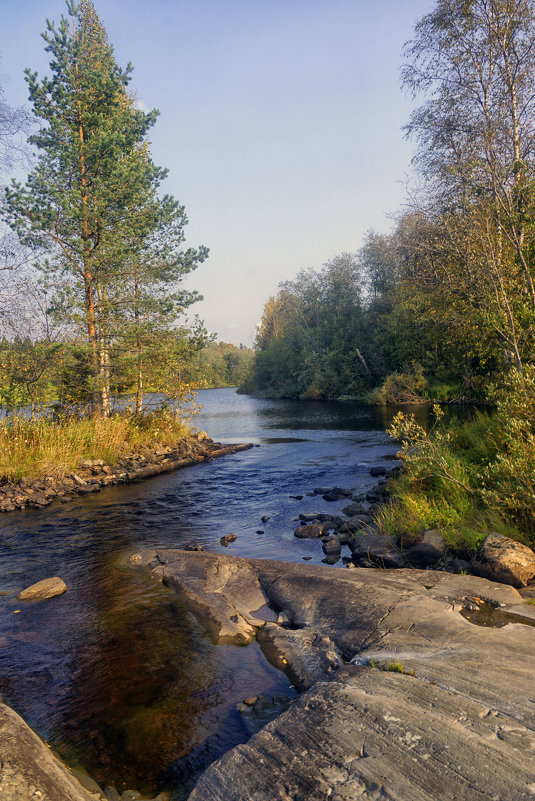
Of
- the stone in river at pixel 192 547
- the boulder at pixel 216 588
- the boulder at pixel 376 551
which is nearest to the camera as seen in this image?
the boulder at pixel 216 588

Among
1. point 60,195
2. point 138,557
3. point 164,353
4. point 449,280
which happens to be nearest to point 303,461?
point 164,353

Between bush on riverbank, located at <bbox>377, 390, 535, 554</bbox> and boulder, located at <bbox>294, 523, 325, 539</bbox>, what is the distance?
137 cm

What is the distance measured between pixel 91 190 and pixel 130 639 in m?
17.3

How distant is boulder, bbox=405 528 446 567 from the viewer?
8.51 metres

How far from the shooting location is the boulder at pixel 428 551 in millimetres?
8508

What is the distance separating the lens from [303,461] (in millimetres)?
20500

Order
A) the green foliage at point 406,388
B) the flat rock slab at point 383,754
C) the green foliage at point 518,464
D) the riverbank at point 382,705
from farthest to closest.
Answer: the green foliage at point 406,388 → the green foliage at point 518,464 → the riverbank at point 382,705 → the flat rock slab at point 383,754

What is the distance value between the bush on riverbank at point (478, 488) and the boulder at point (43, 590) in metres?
6.10

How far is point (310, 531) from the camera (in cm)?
1113

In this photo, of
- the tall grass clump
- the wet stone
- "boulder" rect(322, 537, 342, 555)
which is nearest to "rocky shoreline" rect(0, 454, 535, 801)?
the tall grass clump

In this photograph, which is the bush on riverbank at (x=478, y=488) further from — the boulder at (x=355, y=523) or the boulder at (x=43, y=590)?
the boulder at (x=43, y=590)

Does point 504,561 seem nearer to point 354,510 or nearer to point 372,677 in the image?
point 372,677

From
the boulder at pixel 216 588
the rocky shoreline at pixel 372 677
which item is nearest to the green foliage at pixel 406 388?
the rocky shoreline at pixel 372 677

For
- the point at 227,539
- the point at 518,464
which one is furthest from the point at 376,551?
the point at 227,539
